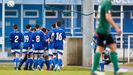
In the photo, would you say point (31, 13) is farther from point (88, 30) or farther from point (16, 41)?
point (16, 41)

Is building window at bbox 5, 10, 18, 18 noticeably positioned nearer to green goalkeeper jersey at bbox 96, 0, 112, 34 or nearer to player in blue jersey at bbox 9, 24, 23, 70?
player in blue jersey at bbox 9, 24, 23, 70

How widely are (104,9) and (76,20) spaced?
35.4 meters

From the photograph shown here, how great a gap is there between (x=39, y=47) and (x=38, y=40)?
0.38 metres

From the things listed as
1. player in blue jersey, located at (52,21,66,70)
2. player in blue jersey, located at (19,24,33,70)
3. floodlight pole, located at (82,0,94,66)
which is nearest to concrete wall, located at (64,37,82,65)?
floodlight pole, located at (82,0,94,66)

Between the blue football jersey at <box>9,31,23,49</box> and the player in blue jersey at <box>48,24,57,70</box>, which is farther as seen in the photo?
the blue football jersey at <box>9,31,23,49</box>

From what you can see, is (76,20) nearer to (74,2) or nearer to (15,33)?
(74,2)

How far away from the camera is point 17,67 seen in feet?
91.2

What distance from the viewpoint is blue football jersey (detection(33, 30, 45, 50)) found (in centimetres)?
2606

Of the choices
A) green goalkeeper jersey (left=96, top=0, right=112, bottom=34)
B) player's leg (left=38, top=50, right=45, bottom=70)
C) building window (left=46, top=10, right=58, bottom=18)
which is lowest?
player's leg (left=38, top=50, right=45, bottom=70)

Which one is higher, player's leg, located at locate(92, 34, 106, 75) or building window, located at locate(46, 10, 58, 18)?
building window, located at locate(46, 10, 58, 18)

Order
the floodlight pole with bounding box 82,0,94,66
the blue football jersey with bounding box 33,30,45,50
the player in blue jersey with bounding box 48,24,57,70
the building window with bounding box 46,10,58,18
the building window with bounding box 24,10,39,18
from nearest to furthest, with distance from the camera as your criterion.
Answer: the player in blue jersey with bounding box 48,24,57,70 → the blue football jersey with bounding box 33,30,45,50 → the floodlight pole with bounding box 82,0,94,66 → the building window with bounding box 24,10,39,18 → the building window with bounding box 46,10,58,18

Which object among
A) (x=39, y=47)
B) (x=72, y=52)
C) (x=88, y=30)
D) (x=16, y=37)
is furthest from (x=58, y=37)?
(x=72, y=52)

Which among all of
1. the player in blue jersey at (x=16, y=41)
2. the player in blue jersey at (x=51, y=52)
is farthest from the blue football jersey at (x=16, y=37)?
the player in blue jersey at (x=51, y=52)

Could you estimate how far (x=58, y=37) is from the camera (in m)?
25.4
